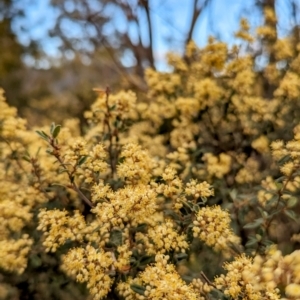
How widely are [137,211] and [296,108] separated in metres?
1.43

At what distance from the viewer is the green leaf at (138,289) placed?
1347 millimetres

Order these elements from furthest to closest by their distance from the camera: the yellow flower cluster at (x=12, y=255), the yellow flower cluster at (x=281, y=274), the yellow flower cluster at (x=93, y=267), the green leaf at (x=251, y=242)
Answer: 1. the green leaf at (x=251, y=242)
2. the yellow flower cluster at (x=12, y=255)
3. the yellow flower cluster at (x=93, y=267)
4. the yellow flower cluster at (x=281, y=274)

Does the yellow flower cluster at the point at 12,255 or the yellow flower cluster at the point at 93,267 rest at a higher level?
the yellow flower cluster at the point at 12,255

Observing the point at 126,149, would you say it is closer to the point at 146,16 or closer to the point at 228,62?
the point at 228,62

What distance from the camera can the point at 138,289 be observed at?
1.36m

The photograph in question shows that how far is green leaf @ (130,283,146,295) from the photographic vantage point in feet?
4.42

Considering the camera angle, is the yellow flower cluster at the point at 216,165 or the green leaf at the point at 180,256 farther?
the yellow flower cluster at the point at 216,165

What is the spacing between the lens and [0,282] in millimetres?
2012

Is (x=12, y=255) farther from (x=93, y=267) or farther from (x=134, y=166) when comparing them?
(x=134, y=166)

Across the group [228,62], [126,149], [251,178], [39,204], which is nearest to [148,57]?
[228,62]

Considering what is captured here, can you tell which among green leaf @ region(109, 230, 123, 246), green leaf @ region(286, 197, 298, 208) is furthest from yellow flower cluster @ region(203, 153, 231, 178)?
green leaf @ region(109, 230, 123, 246)

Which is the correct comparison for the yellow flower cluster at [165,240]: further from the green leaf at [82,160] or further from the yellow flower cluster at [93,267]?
the green leaf at [82,160]

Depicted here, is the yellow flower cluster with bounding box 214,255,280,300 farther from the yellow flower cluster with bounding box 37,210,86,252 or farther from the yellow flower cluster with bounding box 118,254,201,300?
the yellow flower cluster with bounding box 37,210,86,252

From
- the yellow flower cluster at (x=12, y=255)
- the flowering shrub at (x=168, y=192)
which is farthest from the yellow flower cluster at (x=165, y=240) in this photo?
the yellow flower cluster at (x=12, y=255)
